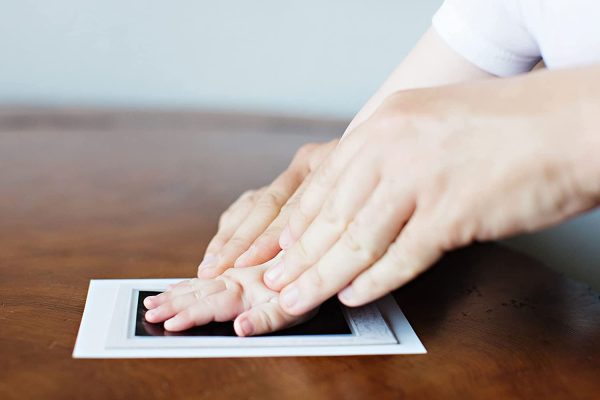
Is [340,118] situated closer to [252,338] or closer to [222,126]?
[222,126]

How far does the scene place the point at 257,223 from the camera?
758 mm

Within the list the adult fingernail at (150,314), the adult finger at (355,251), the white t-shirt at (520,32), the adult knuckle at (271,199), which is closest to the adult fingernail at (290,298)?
the adult finger at (355,251)

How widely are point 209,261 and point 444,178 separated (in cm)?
29

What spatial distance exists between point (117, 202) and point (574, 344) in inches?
22.3

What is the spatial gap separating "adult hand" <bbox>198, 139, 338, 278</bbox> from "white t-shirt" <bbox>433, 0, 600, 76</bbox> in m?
0.21

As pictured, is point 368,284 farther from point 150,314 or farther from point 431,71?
point 431,71

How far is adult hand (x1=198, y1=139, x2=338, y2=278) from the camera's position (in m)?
0.69

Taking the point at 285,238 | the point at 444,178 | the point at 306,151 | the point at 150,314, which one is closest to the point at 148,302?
the point at 150,314

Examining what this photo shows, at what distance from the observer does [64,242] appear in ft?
2.54

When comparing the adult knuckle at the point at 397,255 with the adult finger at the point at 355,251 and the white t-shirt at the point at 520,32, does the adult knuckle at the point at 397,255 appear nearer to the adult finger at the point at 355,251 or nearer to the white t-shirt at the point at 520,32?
the adult finger at the point at 355,251

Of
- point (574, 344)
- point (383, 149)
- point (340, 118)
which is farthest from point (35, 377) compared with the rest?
point (340, 118)

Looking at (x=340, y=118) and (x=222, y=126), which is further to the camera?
(x=340, y=118)

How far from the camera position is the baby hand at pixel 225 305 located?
0.58 meters

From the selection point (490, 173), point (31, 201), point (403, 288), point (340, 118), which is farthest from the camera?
point (340, 118)
